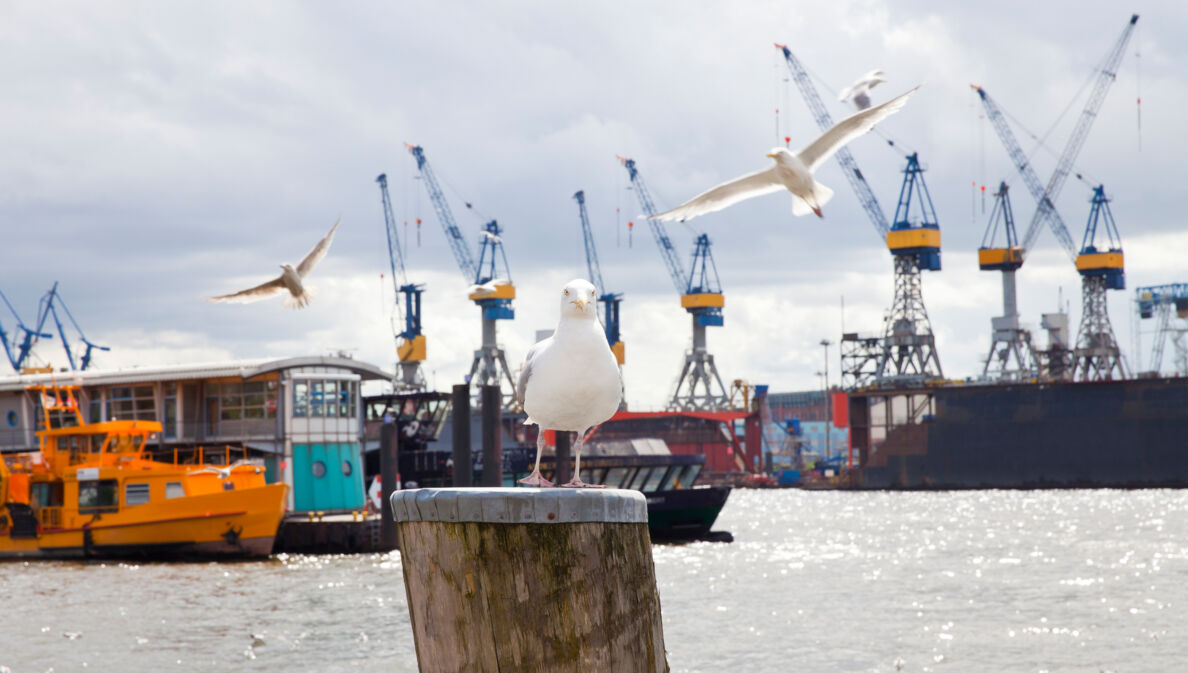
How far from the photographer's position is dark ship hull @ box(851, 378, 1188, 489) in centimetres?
10419

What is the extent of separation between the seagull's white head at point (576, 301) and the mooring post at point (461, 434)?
80.7ft

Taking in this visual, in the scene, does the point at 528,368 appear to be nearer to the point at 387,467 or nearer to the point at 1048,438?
the point at 387,467

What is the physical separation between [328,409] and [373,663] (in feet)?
89.6

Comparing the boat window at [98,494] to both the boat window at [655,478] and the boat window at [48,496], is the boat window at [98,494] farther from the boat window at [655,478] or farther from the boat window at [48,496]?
the boat window at [655,478]

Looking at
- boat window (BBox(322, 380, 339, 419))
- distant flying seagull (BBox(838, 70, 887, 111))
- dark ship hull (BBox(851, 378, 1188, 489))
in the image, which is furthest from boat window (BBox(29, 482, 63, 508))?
dark ship hull (BBox(851, 378, 1188, 489))

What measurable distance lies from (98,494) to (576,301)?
37.9 meters

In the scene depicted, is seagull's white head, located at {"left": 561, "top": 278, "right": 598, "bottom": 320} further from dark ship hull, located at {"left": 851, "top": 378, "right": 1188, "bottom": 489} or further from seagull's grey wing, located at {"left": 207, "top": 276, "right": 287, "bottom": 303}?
dark ship hull, located at {"left": 851, "top": 378, "right": 1188, "bottom": 489}

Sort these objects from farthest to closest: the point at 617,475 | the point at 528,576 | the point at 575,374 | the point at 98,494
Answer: the point at 617,475 < the point at 98,494 < the point at 575,374 < the point at 528,576

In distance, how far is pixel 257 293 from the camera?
713 inches

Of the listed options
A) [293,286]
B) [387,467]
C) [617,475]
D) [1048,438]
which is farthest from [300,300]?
[1048,438]

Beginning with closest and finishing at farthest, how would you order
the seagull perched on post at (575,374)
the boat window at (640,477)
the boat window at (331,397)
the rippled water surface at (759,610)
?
1. the seagull perched on post at (575,374)
2. the rippled water surface at (759,610)
3. the boat window at (331,397)
4. the boat window at (640,477)

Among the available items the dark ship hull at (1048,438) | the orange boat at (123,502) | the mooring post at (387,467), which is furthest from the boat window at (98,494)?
the dark ship hull at (1048,438)

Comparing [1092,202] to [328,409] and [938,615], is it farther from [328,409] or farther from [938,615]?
[938,615]

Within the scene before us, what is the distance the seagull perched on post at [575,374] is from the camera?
650 cm
